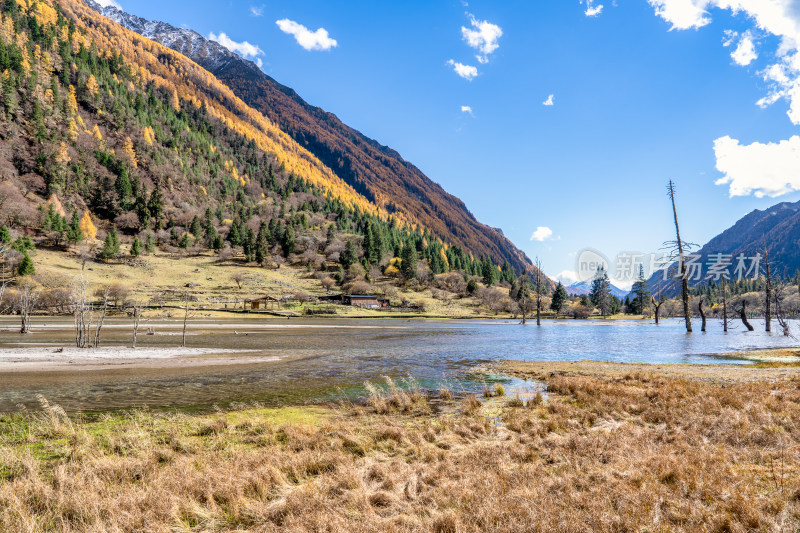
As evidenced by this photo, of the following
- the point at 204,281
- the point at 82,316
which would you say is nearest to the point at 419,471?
the point at 82,316

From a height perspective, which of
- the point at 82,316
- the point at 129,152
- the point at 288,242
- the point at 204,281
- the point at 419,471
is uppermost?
the point at 129,152

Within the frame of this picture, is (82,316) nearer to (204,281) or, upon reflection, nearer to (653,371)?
(653,371)

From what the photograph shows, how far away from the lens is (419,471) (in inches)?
301

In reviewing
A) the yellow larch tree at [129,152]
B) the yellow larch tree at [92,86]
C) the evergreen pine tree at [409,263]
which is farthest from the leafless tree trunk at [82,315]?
the yellow larch tree at [92,86]

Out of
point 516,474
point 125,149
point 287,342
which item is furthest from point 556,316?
point 125,149

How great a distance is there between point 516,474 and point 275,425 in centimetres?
733

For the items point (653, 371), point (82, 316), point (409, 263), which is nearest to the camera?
point (653, 371)

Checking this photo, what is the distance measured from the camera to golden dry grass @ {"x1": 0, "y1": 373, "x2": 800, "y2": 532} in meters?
5.38

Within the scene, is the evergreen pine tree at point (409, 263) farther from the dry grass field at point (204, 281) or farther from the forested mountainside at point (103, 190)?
the dry grass field at point (204, 281)

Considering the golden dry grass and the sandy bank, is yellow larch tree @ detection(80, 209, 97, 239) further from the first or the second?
the golden dry grass

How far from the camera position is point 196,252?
134 meters

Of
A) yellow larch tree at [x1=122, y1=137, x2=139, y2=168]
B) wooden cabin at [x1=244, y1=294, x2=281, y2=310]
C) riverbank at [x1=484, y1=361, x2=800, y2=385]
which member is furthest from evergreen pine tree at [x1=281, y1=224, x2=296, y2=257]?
riverbank at [x1=484, y1=361, x2=800, y2=385]

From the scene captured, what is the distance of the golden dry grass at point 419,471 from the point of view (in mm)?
5379

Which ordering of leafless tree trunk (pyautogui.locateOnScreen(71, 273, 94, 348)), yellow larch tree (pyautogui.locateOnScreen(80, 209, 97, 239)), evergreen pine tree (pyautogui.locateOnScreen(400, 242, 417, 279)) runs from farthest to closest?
1. evergreen pine tree (pyautogui.locateOnScreen(400, 242, 417, 279))
2. yellow larch tree (pyautogui.locateOnScreen(80, 209, 97, 239))
3. leafless tree trunk (pyautogui.locateOnScreen(71, 273, 94, 348))
